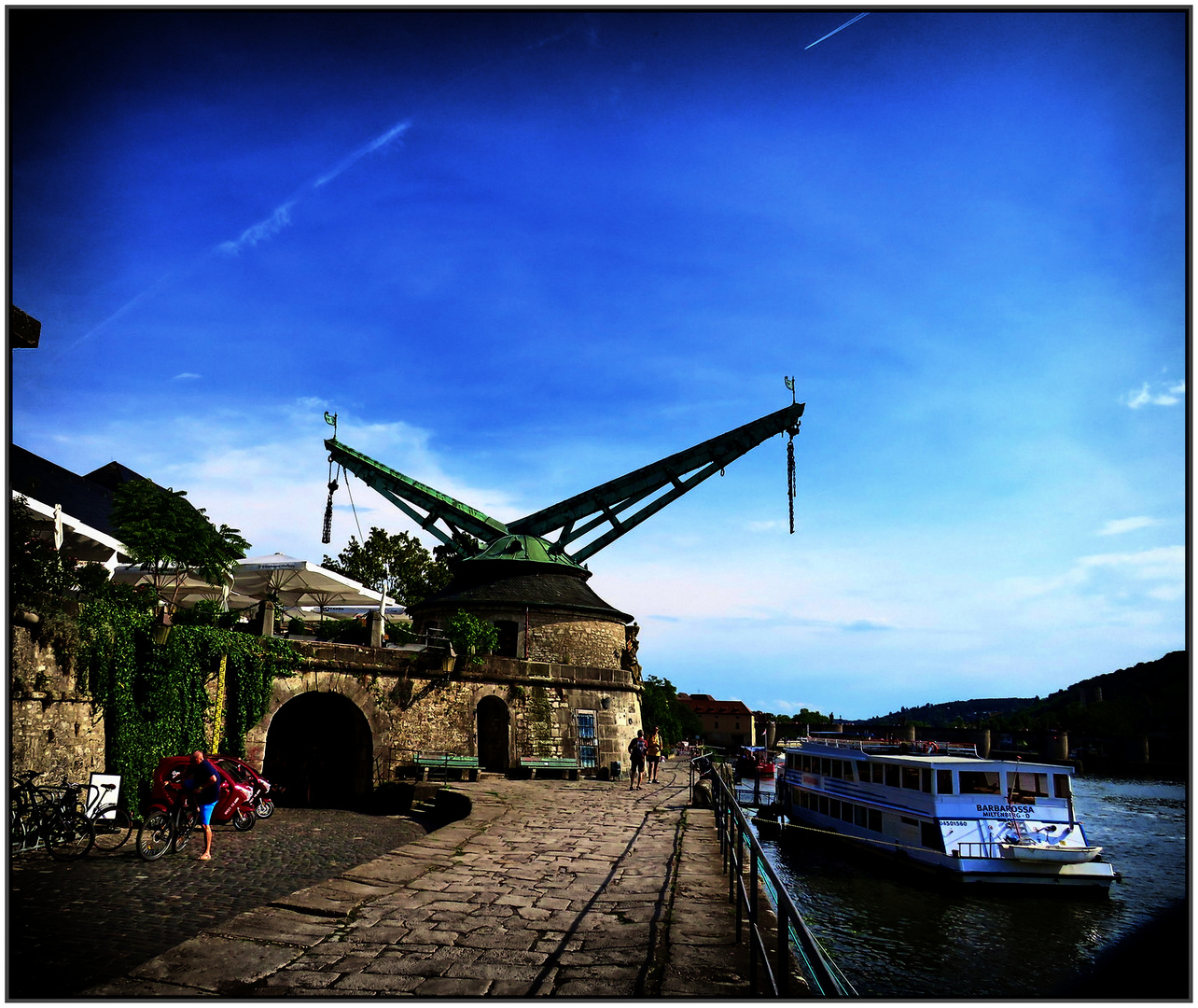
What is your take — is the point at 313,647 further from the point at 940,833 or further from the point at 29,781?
the point at 940,833

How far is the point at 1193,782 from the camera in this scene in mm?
4754

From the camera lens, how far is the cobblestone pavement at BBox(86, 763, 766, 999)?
4.60m

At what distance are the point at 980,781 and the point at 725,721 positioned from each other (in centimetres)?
7773

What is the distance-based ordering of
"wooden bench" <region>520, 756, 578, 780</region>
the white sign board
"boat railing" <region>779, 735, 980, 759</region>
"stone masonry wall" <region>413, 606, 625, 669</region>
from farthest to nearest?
"boat railing" <region>779, 735, 980, 759</region>
"stone masonry wall" <region>413, 606, 625, 669</region>
"wooden bench" <region>520, 756, 578, 780</region>
the white sign board

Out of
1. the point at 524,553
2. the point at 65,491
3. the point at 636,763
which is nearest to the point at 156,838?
the point at 636,763

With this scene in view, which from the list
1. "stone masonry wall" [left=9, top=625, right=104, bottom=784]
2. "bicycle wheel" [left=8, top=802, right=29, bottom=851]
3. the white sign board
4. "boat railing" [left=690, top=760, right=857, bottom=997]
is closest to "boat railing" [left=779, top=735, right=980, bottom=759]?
"boat railing" [left=690, top=760, right=857, bottom=997]

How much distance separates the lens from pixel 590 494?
27.3 m

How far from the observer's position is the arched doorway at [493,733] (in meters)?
20.8

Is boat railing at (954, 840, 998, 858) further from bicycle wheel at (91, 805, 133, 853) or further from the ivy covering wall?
bicycle wheel at (91, 805, 133, 853)

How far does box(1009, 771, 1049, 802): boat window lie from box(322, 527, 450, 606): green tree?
83.3 feet

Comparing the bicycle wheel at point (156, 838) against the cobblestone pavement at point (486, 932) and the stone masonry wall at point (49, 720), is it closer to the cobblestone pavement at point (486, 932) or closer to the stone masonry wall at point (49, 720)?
the stone masonry wall at point (49, 720)

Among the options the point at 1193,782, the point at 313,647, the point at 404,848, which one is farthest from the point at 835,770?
the point at 1193,782

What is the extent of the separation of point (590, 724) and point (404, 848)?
1369 cm

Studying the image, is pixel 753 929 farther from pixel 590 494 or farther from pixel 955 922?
pixel 590 494
